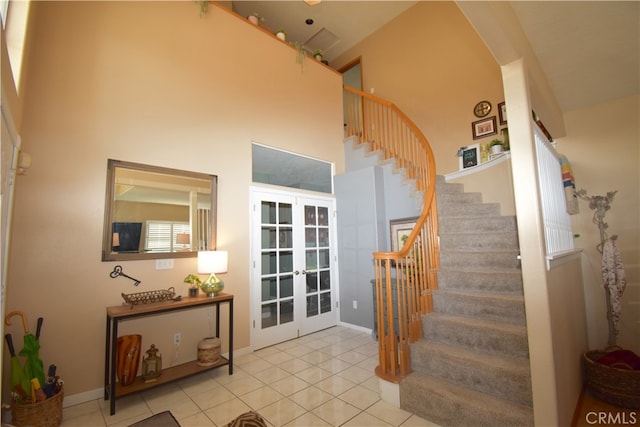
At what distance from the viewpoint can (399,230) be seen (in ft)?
14.4

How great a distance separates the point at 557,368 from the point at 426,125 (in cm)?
425

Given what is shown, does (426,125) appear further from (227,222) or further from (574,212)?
(227,222)

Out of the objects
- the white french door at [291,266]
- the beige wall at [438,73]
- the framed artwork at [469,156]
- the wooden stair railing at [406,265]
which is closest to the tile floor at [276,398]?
the wooden stair railing at [406,265]

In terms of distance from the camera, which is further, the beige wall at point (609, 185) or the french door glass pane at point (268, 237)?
the french door glass pane at point (268, 237)

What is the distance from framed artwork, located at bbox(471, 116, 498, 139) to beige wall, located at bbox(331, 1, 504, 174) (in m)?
0.08

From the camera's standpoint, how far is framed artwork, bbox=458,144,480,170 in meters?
4.50

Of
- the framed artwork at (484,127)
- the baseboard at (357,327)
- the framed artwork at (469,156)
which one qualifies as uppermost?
the framed artwork at (484,127)

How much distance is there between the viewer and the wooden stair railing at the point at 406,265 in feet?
8.38

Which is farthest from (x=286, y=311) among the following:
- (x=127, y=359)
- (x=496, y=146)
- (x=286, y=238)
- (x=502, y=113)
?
(x=502, y=113)

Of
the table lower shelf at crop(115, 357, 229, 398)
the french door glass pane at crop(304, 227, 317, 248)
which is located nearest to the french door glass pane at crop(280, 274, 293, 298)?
the french door glass pane at crop(304, 227, 317, 248)

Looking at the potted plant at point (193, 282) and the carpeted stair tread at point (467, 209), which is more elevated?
the carpeted stair tread at point (467, 209)

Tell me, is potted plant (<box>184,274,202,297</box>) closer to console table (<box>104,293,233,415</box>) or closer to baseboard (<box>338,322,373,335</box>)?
console table (<box>104,293,233,415</box>)

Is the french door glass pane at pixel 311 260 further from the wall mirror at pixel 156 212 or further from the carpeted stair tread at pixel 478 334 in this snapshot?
the carpeted stair tread at pixel 478 334

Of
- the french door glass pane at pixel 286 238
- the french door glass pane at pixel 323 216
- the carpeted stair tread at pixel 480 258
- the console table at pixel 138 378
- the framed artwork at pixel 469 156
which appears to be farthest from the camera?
the french door glass pane at pixel 323 216
